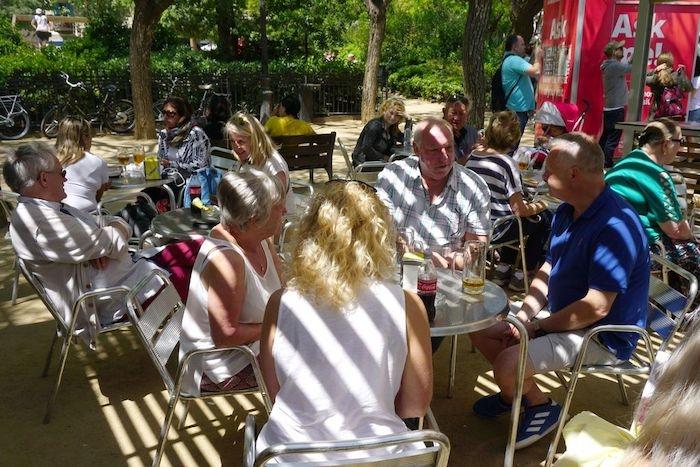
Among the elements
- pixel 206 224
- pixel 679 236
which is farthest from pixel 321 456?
pixel 679 236

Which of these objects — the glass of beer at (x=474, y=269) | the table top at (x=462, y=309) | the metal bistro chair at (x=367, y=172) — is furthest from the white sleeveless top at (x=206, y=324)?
the metal bistro chair at (x=367, y=172)

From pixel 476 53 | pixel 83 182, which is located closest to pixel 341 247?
pixel 83 182

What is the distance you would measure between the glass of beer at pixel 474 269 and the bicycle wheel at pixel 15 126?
11.2m

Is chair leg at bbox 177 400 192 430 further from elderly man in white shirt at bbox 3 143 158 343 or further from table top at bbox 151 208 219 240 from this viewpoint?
table top at bbox 151 208 219 240

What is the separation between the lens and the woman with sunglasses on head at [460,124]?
5.88m

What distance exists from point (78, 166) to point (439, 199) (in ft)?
8.46

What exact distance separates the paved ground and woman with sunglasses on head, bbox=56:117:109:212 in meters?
0.92

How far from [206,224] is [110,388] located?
3.43 feet

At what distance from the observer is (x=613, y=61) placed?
9.00 m

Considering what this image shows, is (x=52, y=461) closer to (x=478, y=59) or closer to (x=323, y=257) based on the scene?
(x=323, y=257)

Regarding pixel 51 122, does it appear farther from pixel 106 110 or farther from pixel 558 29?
pixel 558 29

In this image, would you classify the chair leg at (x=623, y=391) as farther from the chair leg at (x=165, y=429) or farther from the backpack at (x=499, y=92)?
the backpack at (x=499, y=92)

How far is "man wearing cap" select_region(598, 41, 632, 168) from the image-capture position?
9.02 meters

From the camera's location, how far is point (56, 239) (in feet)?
9.82
